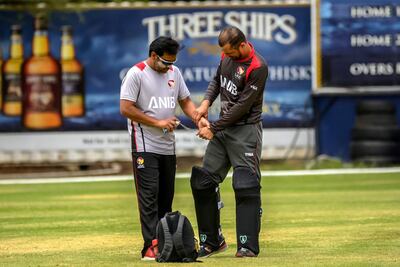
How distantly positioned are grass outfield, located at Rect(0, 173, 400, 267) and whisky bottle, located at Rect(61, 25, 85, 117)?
14.7 ft

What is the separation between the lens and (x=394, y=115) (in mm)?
26281

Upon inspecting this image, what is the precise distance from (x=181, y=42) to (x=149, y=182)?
16201 mm

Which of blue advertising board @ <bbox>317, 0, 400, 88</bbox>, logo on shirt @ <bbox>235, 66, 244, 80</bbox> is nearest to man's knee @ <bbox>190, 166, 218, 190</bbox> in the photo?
logo on shirt @ <bbox>235, 66, 244, 80</bbox>

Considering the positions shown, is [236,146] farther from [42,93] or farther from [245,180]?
[42,93]

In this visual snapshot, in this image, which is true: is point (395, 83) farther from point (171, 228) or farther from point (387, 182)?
point (171, 228)

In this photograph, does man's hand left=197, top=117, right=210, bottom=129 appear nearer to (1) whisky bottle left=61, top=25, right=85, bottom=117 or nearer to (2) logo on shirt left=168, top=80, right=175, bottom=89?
(2) logo on shirt left=168, top=80, right=175, bottom=89

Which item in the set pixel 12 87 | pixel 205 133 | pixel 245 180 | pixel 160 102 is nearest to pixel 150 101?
pixel 160 102

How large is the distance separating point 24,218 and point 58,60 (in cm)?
1148

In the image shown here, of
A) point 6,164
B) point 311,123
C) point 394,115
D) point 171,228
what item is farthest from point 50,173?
point 171,228

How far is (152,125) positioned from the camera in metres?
10.8

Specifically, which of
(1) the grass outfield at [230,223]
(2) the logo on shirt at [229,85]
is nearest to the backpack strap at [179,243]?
(1) the grass outfield at [230,223]

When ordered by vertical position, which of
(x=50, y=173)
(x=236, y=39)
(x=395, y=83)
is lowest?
(x=50, y=173)

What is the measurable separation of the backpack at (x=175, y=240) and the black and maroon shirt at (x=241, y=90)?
92 centimetres

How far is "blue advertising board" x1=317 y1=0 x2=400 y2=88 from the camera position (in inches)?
1047
